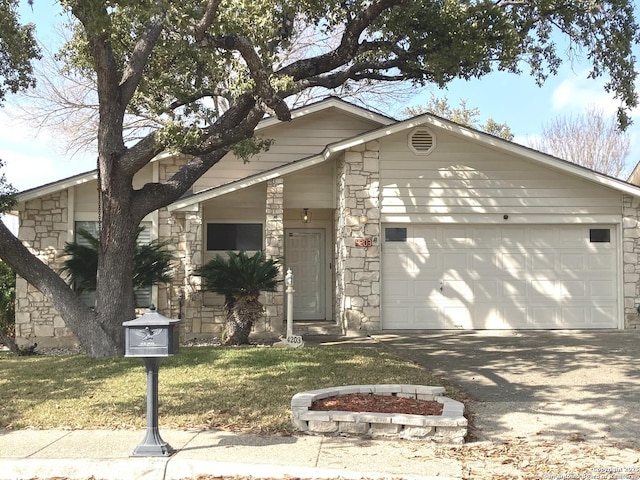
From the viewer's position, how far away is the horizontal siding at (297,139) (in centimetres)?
1540

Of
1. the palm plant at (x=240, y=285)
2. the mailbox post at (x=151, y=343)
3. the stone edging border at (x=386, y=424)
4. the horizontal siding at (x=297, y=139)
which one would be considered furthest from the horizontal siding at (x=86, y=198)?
the mailbox post at (x=151, y=343)

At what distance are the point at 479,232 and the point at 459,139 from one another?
6.72 ft

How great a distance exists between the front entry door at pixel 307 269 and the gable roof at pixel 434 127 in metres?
2.41

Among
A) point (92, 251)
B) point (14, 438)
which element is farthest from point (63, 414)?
point (92, 251)

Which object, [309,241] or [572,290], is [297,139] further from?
[572,290]

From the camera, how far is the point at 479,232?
14.4 metres

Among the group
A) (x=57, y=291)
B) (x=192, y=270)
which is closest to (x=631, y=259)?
(x=192, y=270)

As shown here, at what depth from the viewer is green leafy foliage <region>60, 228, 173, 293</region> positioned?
12.8 meters

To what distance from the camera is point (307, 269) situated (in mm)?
16000

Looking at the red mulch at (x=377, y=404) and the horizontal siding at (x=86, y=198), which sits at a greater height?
the horizontal siding at (x=86, y=198)

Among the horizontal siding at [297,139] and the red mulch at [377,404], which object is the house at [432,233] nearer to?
the horizontal siding at [297,139]

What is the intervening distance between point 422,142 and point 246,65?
5684mm

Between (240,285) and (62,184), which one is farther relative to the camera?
(62,184)

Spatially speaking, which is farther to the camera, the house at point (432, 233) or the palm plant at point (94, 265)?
the house at point (432, 233)
